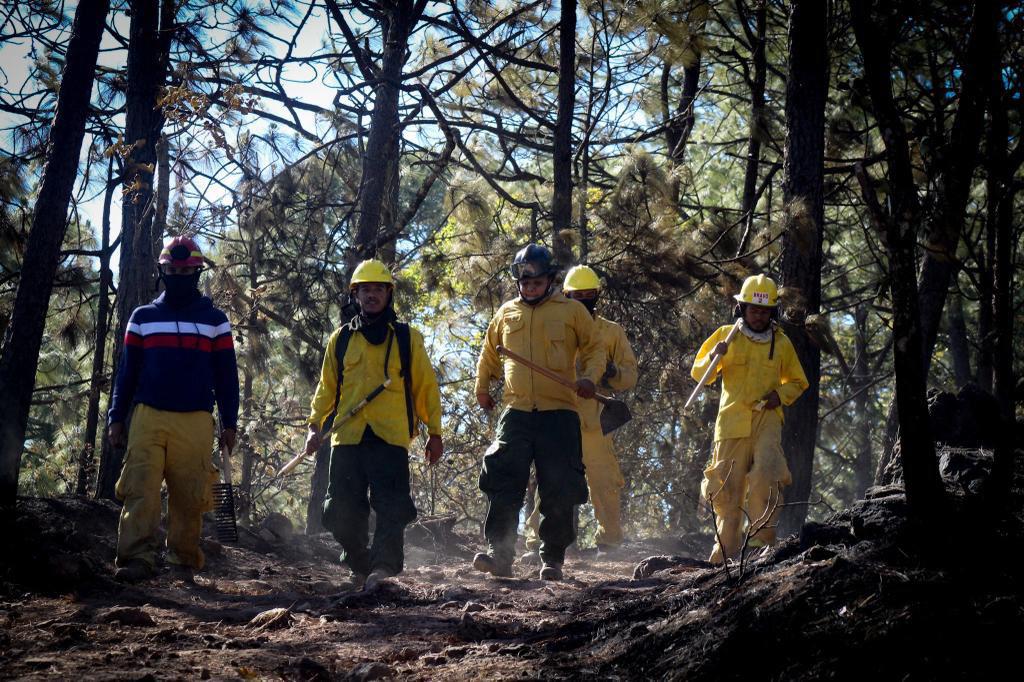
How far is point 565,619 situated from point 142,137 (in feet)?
23.4

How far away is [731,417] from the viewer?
28.5ft

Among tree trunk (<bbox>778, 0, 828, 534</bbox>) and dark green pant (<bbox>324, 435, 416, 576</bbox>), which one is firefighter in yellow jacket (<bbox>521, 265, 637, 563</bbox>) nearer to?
tree trunk (<bbox>778, 0, 828, 534</bbox>)

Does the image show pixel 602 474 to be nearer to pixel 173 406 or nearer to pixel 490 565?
pixel 490 565

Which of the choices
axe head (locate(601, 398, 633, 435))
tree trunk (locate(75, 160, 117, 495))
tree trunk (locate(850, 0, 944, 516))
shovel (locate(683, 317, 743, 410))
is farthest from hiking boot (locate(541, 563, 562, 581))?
tree trunk (locate(75, 160, 117, 495))

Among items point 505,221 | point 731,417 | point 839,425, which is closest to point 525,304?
point 731,417

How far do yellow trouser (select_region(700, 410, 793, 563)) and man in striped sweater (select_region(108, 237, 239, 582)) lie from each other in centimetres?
384

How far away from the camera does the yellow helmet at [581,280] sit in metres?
9.88

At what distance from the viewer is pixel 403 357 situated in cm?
779

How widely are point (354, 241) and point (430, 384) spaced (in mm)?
4416

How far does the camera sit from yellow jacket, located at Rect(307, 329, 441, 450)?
764 centimetres

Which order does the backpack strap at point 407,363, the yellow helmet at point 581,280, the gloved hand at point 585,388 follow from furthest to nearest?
1. the yellow helmet at point 581,280
2. the gloved hand at point 585,388
3. the backpack strap at point 407,363

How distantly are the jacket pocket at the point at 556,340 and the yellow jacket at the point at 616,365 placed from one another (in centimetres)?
107

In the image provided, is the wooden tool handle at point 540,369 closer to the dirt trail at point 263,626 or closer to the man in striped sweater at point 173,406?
the dirt trail at point 263,626

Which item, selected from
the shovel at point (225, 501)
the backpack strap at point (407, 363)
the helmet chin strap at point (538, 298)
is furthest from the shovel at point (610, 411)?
the shovel at point (225, 501)
